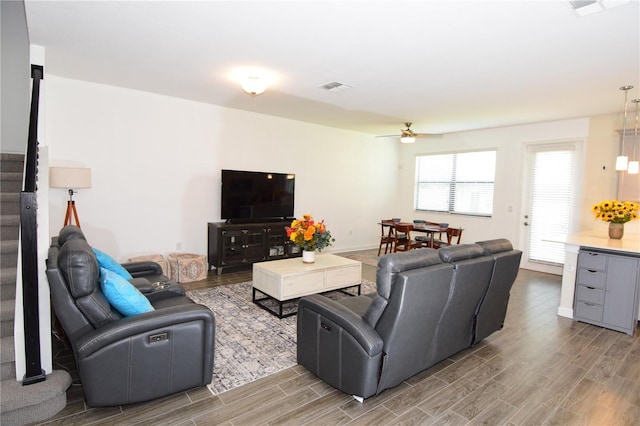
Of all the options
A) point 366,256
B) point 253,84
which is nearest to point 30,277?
point 253,84

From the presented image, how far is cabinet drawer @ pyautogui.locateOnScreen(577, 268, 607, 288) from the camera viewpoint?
3.87 m

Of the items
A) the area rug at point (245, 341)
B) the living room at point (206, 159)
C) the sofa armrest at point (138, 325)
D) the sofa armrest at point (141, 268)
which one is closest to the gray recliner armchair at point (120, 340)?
the sofa armrest at point (138, 325)

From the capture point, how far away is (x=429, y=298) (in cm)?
231

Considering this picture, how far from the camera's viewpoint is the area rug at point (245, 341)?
2727mm

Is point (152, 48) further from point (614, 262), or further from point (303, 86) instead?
point (614, 262)

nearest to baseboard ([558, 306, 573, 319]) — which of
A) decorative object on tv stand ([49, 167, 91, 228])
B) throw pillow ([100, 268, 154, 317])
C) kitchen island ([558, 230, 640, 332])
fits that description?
kitchen island ([558, 230, 640, 332])

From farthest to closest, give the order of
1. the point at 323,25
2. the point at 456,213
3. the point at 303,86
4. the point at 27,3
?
the point at 456,213, the point at 303,86, the point at 323,25, the point at 27,3

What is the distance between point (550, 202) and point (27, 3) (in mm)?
7545

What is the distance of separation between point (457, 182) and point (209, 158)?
17.4 feet

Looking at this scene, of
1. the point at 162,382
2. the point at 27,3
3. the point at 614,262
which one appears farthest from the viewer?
the point at 614,262

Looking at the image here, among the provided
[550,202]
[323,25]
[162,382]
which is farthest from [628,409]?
[550,202]

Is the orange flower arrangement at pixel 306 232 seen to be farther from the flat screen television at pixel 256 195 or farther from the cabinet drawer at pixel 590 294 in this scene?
the cabinet drawer at pixel 590 294

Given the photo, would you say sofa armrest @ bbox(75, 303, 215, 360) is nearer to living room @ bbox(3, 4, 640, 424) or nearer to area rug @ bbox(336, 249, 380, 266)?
living room @ bbox(3, 4, 640, 424)

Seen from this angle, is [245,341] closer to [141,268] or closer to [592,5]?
[141,268]
